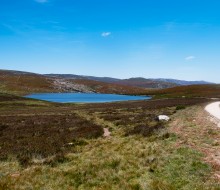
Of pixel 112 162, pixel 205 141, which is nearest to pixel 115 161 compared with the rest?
pixel 112 162

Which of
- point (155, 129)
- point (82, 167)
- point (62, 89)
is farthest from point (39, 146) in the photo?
point (62, 89)

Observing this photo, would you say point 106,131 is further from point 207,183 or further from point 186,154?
point 207,183

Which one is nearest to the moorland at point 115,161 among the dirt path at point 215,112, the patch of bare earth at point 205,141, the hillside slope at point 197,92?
the patch of bare earth at point 205,141

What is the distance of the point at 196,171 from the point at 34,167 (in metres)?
8.50

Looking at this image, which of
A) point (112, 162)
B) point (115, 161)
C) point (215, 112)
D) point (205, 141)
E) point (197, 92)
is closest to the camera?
point (112, 162)

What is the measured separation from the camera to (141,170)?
→ 13.6 metres

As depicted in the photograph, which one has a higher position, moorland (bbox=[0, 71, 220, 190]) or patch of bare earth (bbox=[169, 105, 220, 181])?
Result: patch of bare earth (bbox=[169, 105, 220, 181])

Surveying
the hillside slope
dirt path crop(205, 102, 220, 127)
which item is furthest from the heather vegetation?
the hillside slope

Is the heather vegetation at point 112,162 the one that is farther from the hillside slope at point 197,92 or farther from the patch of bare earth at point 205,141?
the hillside slope at point 197,92

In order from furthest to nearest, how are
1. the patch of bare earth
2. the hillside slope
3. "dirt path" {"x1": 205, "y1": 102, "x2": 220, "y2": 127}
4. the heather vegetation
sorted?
the hillside slope, "dirt path" {"x1": 205, "y1": 102, "x2": 220, "y2": 127}, the patch of bare earth, the heather vegetation

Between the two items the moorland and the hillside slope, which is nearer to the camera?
the moorland

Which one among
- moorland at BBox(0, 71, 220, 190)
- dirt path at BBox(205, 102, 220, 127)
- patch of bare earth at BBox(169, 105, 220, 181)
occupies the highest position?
dirt path at BBox(205, 102, 220, 127)

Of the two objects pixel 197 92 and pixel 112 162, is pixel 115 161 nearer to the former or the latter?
pixel 112 162

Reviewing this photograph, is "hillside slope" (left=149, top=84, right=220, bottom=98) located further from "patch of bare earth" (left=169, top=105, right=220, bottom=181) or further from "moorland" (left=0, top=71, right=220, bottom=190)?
"moorland" (left=0, top=71, right=220, bottom=190)
